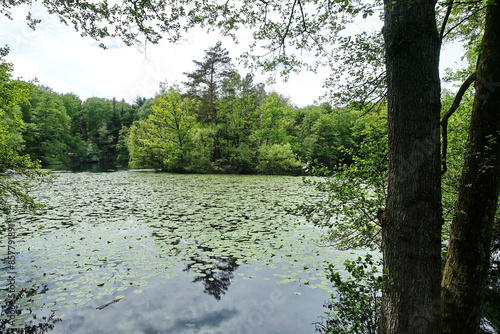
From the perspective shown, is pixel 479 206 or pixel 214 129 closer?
pixel 479 206

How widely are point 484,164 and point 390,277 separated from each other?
1371 mm

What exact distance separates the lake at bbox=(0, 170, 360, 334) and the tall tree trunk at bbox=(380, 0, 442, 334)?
2.04 metres

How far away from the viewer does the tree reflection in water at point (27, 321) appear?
10.5 ft

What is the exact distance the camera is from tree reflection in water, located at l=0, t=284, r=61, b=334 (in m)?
3.19

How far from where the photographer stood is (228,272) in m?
4.95

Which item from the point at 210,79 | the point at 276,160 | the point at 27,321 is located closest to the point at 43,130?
the point at 210,79

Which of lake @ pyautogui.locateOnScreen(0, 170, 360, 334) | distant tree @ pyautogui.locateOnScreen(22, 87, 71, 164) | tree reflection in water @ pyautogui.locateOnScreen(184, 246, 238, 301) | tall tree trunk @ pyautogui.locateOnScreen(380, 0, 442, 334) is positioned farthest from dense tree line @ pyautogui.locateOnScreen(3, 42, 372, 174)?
tall tree trunk @ pyautogui.locateOnScreen(380, 0, 442, 334)

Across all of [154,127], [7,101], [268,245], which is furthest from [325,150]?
[7,101]

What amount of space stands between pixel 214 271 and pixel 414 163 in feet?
13.4

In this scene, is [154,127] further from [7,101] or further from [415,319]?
[415,319]

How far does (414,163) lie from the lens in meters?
1.81

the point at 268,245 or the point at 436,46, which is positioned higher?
the point at 436,46

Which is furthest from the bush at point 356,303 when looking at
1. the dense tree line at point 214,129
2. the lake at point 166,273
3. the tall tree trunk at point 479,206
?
the dense tree line at point 214,129

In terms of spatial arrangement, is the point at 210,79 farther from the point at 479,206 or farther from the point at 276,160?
the point at 479,206
